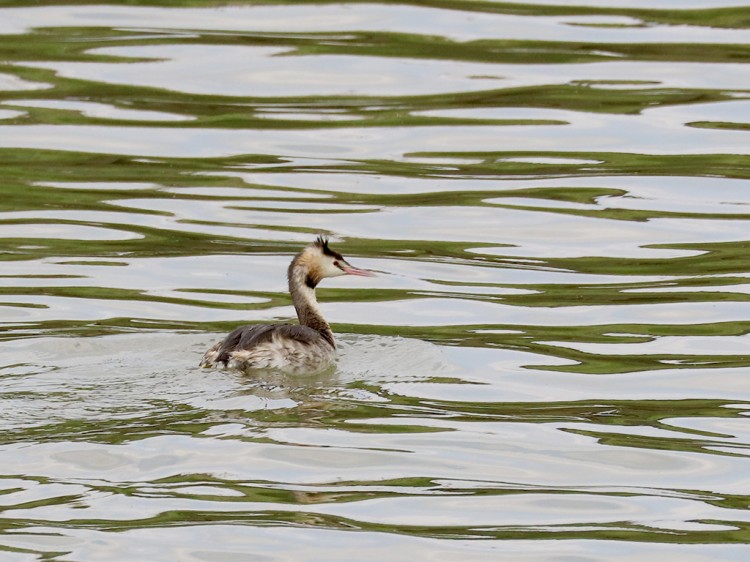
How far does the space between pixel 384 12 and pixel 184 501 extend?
11.5m

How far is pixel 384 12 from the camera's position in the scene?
19.0 meters

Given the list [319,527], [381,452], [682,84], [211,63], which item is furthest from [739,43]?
[319,527]

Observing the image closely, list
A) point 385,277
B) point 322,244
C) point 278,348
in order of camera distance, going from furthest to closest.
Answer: point 385,277, point 322,244, point 278,348

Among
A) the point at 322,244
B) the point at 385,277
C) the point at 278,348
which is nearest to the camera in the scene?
the point at 278,348

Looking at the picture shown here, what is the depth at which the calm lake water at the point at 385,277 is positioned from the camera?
8.22m

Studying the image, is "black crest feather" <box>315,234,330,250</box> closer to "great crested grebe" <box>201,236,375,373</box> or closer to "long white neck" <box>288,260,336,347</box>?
"long white neck" <box>288,260,336,347</box>

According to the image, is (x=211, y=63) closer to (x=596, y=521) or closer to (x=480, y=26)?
(x=480, y=26)

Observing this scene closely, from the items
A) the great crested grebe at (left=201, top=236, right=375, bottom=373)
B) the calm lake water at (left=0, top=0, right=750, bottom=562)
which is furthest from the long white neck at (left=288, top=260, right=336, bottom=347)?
the calm lake water at (left=0, top=0, right=750, bottom=562)

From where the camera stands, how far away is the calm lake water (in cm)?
822

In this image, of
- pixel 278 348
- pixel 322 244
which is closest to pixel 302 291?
pixel 322 244

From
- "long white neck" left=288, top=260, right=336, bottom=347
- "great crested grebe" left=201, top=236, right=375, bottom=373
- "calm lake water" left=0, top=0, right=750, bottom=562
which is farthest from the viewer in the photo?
"long white neck" left=288, top=260, right=336, bottom=347

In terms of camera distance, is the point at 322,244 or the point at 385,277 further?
the point at 385,277

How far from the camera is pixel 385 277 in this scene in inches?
514

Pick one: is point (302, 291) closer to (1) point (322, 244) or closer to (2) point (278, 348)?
(1) point (322, 244)
